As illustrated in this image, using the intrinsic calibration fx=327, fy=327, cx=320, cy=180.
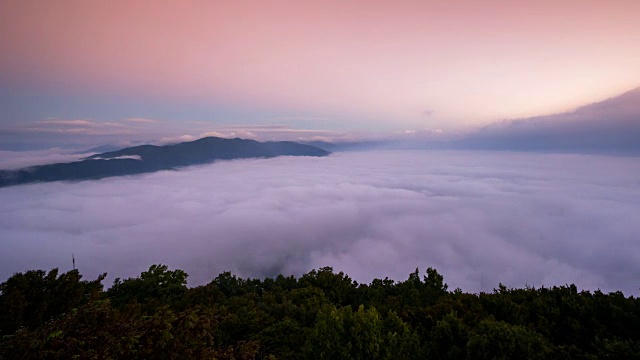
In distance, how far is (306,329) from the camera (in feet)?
54.9

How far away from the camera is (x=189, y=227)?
17250cm

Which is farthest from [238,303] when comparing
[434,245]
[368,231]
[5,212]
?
[5,212]

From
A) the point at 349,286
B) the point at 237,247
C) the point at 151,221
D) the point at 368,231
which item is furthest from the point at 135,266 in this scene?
the point at 349,286

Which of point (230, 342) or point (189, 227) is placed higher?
point (230, 342)

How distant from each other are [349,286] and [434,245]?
402 ft

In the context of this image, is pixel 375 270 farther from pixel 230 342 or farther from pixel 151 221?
pixel 151 221

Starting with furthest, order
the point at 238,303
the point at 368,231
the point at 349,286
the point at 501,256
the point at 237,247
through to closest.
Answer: the point at 368,231 → the point at 237,247 → the point at 501,256 → the point at 349,286 → the point at 238,303

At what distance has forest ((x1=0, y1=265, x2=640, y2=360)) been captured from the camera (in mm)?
7039

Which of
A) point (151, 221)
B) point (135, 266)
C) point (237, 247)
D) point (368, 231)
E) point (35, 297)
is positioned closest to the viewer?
point (35, 297)

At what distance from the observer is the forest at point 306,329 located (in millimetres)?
7039

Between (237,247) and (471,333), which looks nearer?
(471,333)

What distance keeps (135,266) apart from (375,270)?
91.9 meters

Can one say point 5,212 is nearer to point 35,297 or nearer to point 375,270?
point 375,270

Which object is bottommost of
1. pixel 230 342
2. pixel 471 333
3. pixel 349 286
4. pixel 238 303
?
pixel 349 286
